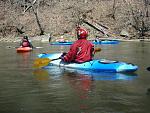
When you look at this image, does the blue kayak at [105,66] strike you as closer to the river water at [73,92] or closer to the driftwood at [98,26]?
the river water at [73,92]

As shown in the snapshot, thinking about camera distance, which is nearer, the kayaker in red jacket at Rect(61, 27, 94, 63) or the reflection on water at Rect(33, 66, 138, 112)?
the reflection on water at Rect(33, 66, 138, 112)

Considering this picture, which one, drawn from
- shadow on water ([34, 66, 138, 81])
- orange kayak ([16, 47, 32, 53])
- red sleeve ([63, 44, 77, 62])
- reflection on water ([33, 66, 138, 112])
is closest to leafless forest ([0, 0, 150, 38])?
orange kayak ([16, 47, 32, 53])

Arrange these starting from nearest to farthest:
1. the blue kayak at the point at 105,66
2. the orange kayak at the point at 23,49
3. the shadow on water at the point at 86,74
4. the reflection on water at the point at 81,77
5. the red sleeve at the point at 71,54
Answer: the reflection on water at the point at 81,77 < the shadow on water at the point at 86,74 < the blue kayak at the point at 105,66 < the red sleeve at the point at 71,54 < the orange kayak at the point at 23,49

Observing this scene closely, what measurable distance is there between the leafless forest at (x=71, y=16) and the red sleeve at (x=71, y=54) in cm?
3129

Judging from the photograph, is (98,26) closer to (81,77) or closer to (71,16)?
(71,16)

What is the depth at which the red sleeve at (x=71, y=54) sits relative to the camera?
16.0 meters

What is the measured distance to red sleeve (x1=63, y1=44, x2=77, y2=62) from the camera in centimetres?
1597

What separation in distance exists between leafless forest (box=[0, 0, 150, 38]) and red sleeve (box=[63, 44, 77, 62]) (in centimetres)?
3129

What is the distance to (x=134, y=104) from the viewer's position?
912 cm

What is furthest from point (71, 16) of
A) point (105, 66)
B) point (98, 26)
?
point (105, 66)

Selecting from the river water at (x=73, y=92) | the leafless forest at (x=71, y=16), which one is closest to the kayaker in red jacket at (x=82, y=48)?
the river water at (x=73, y=92)

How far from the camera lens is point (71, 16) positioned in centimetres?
5225

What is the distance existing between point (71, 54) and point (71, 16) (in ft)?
119

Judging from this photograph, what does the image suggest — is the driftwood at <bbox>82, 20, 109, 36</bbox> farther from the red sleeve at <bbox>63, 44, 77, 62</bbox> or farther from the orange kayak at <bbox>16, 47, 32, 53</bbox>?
the red sleeve at <bbox>63, 44, 77, 62</bbox>
